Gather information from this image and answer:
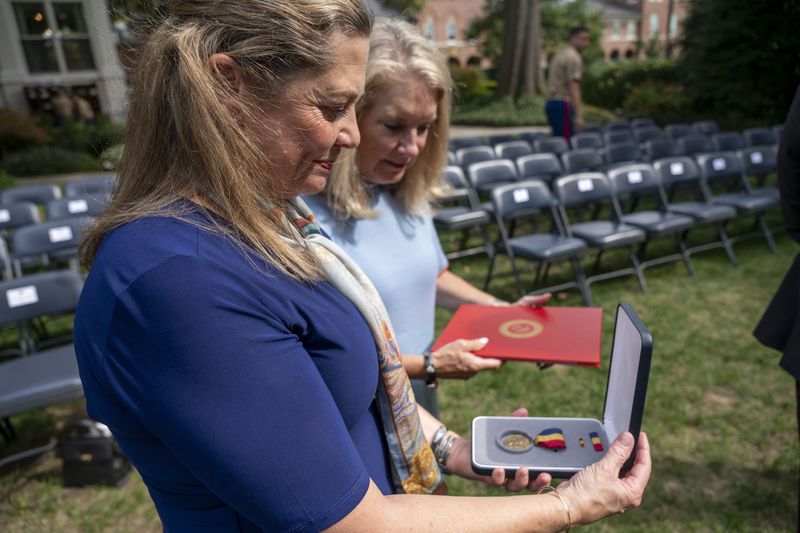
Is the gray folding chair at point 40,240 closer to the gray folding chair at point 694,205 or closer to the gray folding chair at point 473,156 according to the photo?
the gray folding chair at point 473,156

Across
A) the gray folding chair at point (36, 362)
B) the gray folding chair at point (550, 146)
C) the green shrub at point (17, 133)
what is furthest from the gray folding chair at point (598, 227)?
the green shrub at point (17, 133)

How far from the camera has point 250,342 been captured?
67cm

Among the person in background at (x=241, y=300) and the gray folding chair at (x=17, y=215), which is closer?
the person in background at (x=241, y=300)

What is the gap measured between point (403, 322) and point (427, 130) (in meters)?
0.60

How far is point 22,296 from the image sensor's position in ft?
11.3

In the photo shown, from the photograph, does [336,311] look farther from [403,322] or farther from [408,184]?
[408,184]

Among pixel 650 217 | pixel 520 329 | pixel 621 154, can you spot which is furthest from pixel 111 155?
pixel 621 154

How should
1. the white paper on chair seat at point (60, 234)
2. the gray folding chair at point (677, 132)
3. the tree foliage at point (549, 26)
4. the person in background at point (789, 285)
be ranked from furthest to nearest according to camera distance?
the tree foliage at point (549, 26), the gray folding chair at point (677, 132), the white paper on chair seat at point (60, 234), the person in background at point (789, 285)

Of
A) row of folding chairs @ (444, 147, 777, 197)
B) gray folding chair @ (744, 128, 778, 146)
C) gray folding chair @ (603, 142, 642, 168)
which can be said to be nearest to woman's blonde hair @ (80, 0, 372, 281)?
row of folding chairs @ (444, 147, 777, 197)

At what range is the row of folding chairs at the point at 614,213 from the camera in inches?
199

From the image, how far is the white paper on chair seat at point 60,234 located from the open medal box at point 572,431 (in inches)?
195

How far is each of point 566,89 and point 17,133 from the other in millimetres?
16035

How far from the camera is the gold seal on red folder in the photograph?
5.73 ft

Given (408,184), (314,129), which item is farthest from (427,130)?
(314,129)
